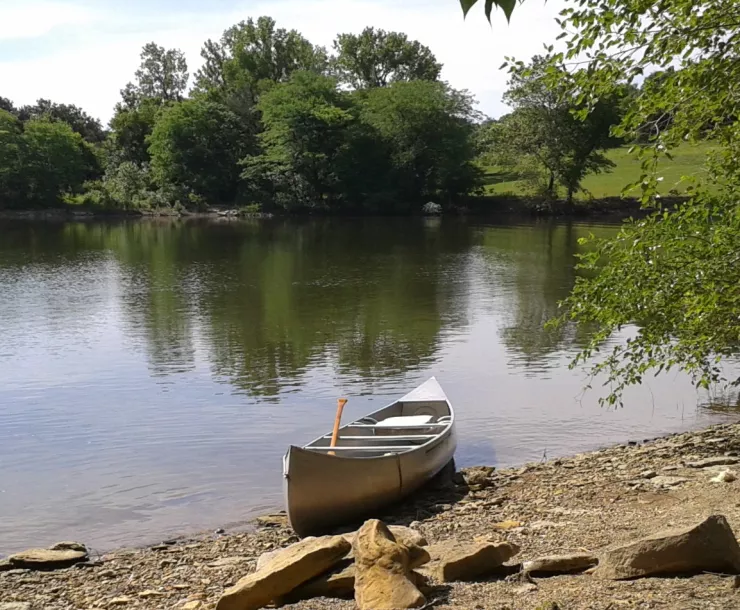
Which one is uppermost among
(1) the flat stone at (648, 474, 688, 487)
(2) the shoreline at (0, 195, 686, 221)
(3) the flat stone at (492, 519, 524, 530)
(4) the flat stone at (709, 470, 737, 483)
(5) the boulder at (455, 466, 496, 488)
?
(2) the shoreline at (0, 195, 686, 221)

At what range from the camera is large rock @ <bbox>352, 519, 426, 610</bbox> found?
714 centimetres

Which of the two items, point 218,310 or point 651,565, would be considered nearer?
point 651,565

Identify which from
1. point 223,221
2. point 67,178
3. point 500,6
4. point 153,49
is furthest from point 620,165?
point 500,6

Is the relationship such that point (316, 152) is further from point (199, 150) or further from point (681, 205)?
point (681, 205)

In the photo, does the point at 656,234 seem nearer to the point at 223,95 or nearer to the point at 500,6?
the point at 500,6

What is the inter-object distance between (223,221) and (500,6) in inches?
3253

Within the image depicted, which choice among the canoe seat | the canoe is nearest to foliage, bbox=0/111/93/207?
the canoe seat

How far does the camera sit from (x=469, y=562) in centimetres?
800

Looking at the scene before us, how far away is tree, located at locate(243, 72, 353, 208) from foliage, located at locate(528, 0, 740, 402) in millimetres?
75872

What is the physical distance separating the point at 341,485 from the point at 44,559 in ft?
13.2

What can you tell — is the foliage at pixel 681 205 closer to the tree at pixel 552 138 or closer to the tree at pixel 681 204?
the tree at pixel 681 204

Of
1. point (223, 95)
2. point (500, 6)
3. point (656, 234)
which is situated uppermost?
point (223, 95)

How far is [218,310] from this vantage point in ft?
107

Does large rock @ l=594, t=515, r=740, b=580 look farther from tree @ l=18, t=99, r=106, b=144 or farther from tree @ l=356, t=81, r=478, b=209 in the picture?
tree @ l=18, t=99, r=106, b=144
